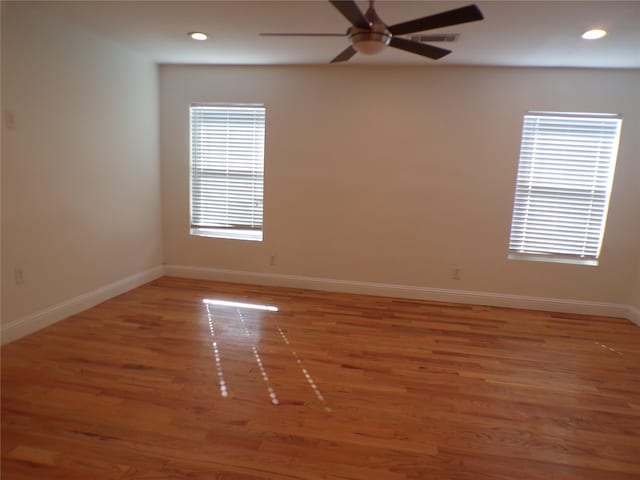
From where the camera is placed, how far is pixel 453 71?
420 centimetres

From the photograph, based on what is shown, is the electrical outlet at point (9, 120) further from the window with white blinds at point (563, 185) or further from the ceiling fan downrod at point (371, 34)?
the window with white blinds at point (563, 185)

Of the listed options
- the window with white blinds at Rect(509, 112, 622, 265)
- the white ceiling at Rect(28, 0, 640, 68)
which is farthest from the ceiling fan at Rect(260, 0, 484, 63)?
the window with white blinds at Rect(509, 112, 622, 265)

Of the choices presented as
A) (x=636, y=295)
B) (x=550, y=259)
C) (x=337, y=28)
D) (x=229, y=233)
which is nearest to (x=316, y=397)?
(x=337, y=28)

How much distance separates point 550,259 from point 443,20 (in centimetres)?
331

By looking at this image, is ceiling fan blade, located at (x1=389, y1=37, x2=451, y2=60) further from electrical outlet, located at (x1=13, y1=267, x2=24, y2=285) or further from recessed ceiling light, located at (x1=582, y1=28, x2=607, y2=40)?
electrical outlet, located at (x1=13, y1=267, x2=24, y2=285)

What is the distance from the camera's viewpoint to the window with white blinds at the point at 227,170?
15.5 feet

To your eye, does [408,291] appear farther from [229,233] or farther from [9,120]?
[9,120]

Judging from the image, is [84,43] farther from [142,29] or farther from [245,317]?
[245,317]

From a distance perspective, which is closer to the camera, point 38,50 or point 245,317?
point 38,50

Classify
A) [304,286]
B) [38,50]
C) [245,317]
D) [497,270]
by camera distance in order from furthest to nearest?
[304,286]
[497,270]
[245,317]
[38,50]

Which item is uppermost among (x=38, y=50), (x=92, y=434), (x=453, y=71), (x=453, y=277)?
(x=453, y=71)

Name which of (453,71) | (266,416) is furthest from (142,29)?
(266,416)

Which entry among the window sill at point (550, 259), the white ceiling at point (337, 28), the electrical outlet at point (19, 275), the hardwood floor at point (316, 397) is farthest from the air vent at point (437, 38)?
the electrical outlet at point (19, 275)

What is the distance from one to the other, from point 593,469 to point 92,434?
8.47 ft
